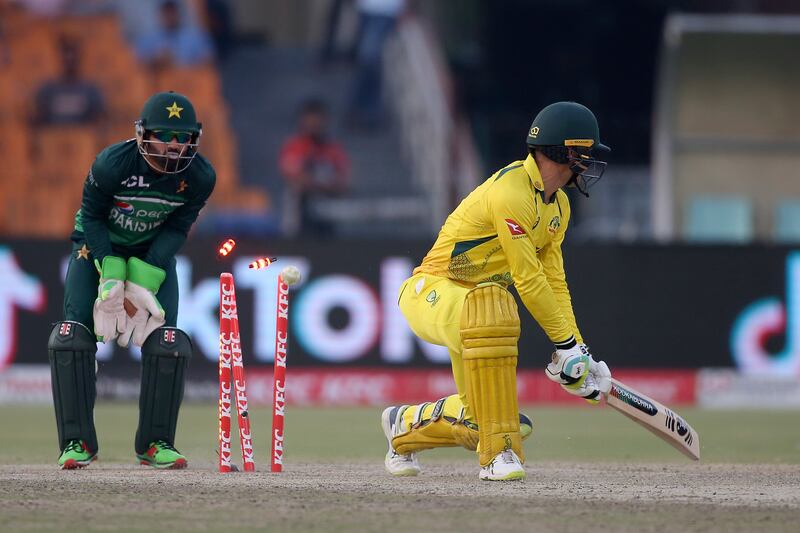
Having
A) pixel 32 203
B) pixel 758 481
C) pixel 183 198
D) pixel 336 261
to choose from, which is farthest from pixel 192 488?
pixel 32 203

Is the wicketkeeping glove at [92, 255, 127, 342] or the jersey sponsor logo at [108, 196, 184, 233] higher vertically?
the jersey sponsor logo at [108, 196, 184, 233]

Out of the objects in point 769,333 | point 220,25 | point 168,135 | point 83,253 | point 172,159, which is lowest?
point 769,333

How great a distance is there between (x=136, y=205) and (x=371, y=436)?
371 centimetres

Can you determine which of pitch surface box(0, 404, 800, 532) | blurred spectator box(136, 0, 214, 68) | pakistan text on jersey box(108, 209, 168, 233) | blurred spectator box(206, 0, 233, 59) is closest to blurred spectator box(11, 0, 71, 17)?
blurred spectator box(136, 0, 214, 68)

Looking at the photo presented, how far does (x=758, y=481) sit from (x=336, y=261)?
24.4 feet

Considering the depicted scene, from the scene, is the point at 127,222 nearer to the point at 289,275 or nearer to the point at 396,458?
the point at 289,275

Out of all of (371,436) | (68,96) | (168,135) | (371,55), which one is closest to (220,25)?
(371,55)

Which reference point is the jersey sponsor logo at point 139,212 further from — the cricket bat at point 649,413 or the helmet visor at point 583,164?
the cricket bat at point 649,413

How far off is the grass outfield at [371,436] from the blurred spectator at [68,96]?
17.6 ft

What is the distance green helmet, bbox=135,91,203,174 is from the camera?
6480 mm

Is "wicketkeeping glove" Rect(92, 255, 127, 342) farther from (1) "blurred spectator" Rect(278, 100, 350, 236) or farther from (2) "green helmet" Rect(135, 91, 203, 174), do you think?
(1) "blurred spectator" Rect(278, 100, 350, 236)

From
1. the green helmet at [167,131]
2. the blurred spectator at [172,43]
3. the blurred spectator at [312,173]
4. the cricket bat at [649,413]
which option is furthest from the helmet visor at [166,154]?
the blurred spectator at [172,43]

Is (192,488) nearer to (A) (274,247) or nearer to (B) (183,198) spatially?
(B) (183,198)

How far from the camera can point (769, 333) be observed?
13.5 meters
